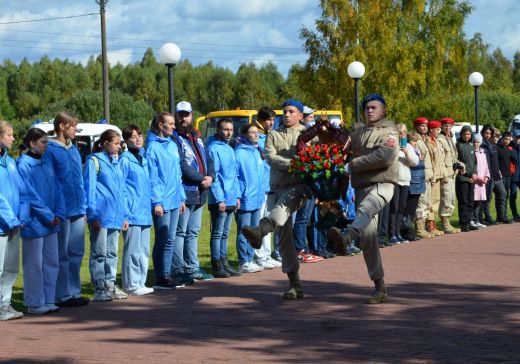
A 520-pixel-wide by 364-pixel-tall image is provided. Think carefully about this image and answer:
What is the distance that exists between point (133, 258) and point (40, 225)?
1.60 metres

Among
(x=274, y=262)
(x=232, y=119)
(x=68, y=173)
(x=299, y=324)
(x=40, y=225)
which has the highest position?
(x=232, y=119)

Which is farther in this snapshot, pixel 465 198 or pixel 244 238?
pixel 465 198

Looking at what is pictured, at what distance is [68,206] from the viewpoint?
1062 centimetres

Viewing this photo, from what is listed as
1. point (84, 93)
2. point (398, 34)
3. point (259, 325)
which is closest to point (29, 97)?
point (84, 93)

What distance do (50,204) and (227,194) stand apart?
11.5 ft

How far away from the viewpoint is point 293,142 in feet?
38.3

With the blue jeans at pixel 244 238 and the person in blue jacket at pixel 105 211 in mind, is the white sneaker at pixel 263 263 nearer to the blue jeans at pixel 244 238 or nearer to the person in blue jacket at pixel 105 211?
the blue jeans at pixel 244 238

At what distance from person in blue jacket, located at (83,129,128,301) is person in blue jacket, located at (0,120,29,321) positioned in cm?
103

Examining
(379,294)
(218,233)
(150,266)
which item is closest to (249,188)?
(218,233)

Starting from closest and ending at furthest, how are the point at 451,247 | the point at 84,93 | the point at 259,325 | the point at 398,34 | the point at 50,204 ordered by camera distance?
the point at 259,325 → the point at 50,204 → the point at 451,247 → the point at 398,34 → the point at 84,93

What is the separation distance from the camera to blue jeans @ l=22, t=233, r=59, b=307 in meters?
10.2

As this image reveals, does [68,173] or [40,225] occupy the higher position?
[68,173]

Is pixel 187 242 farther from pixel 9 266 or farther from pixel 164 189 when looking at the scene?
pixel 9 266

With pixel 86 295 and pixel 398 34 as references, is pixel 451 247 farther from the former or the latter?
pixel 398 34
